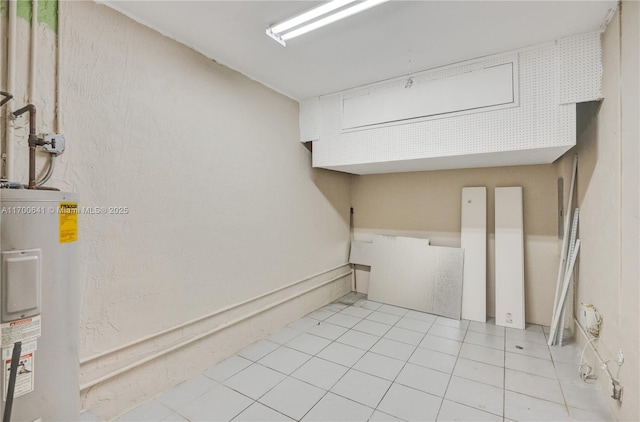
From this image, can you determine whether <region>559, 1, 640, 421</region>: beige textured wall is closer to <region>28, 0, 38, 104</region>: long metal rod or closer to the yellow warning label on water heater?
the yellow warning label on water heater

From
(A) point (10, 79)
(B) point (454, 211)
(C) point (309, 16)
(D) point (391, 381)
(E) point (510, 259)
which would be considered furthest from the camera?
(B) point (454, 211)

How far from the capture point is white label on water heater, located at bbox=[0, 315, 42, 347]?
1.15m

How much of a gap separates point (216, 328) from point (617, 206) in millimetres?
3218

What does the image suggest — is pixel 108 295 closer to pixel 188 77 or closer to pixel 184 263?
pixel 184 263

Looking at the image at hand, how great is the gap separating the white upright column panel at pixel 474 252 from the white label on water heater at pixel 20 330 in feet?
13.0

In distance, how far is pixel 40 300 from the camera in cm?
126

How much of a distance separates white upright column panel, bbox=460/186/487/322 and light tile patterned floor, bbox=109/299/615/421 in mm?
326

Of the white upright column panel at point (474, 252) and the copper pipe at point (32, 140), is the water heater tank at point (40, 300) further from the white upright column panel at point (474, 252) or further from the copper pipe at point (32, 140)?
the white upright column panel at point (474, 252)

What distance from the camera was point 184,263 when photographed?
2316 mm

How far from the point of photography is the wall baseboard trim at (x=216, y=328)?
1.84 meters

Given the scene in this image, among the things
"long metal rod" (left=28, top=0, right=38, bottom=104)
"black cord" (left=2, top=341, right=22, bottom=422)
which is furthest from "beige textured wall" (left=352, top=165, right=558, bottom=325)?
"black cord" (left=2, top=341, right=22, bottom=422)

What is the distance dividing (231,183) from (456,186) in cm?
301

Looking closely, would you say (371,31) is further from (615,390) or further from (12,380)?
(615,390)

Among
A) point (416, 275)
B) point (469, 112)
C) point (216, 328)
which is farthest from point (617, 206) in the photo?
point (216, 328)
